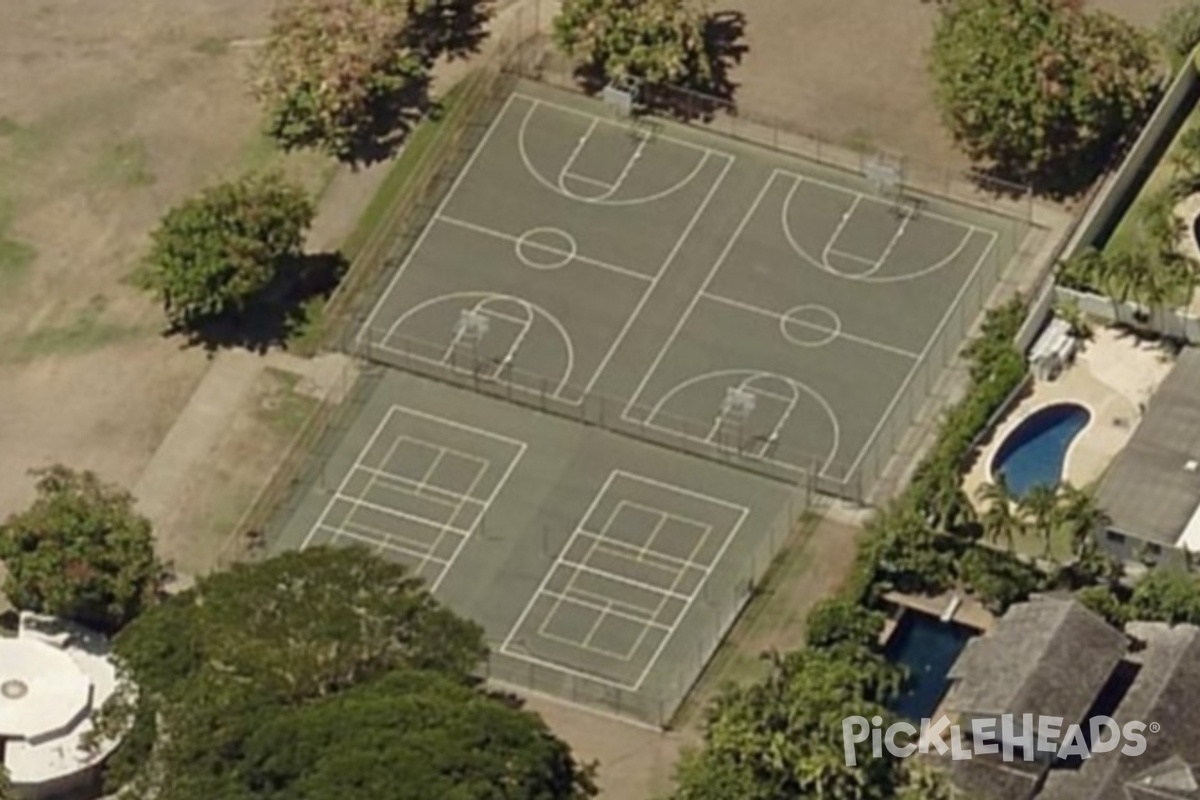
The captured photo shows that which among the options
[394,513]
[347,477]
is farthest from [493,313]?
[394,513]

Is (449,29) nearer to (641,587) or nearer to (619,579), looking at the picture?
(619,579)

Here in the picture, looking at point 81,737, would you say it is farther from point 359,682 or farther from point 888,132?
point 888,132

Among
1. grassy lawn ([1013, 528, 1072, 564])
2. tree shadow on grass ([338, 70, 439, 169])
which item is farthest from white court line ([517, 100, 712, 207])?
grassy lawn ([1013, 528, 1072, 564])

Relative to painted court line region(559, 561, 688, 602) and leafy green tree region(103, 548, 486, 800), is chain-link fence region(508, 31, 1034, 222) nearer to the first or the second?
painted court line region(559, 561, 688, 602)

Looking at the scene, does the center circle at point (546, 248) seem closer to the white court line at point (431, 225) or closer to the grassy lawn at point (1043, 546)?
the white court line at point (431, 225)

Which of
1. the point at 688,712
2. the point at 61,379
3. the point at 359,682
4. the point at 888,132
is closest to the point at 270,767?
the point at 359,682
